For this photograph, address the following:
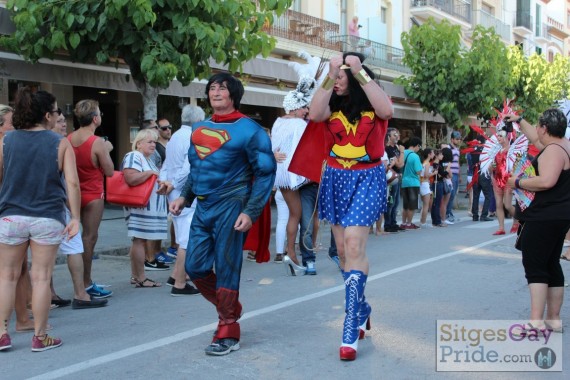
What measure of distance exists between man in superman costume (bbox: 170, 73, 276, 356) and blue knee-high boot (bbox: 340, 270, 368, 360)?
0.76m

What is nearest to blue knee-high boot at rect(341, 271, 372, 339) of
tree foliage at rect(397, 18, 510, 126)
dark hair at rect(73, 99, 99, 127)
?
dark hair at rect(73, 99, 99, 127)

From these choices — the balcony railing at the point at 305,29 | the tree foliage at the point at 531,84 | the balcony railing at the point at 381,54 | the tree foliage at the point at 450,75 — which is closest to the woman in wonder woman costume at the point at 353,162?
the balcony railing at the point at 305,29

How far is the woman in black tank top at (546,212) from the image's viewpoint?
5.02 metres

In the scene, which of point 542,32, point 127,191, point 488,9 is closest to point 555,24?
point 542,32

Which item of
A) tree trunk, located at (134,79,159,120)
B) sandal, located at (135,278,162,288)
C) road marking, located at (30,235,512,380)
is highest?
tree trunk, located at (134,79,159,120)

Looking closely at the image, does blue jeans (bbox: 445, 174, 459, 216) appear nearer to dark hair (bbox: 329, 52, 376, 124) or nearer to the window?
dark hair (bbox: 329, 52, 376, 124)

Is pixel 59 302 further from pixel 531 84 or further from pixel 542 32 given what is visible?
pixel 542 32

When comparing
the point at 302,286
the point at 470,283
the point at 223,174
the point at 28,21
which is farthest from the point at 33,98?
the point at 28,21

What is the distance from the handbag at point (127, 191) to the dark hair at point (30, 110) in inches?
78.9

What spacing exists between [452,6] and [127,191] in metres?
29.3

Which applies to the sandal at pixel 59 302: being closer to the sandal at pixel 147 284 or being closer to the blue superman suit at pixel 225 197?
Result: the sandal at pixel 147 284

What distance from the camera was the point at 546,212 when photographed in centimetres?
507

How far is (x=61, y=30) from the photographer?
1050 centimetres

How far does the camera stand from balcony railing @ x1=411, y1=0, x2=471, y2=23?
30.1m
